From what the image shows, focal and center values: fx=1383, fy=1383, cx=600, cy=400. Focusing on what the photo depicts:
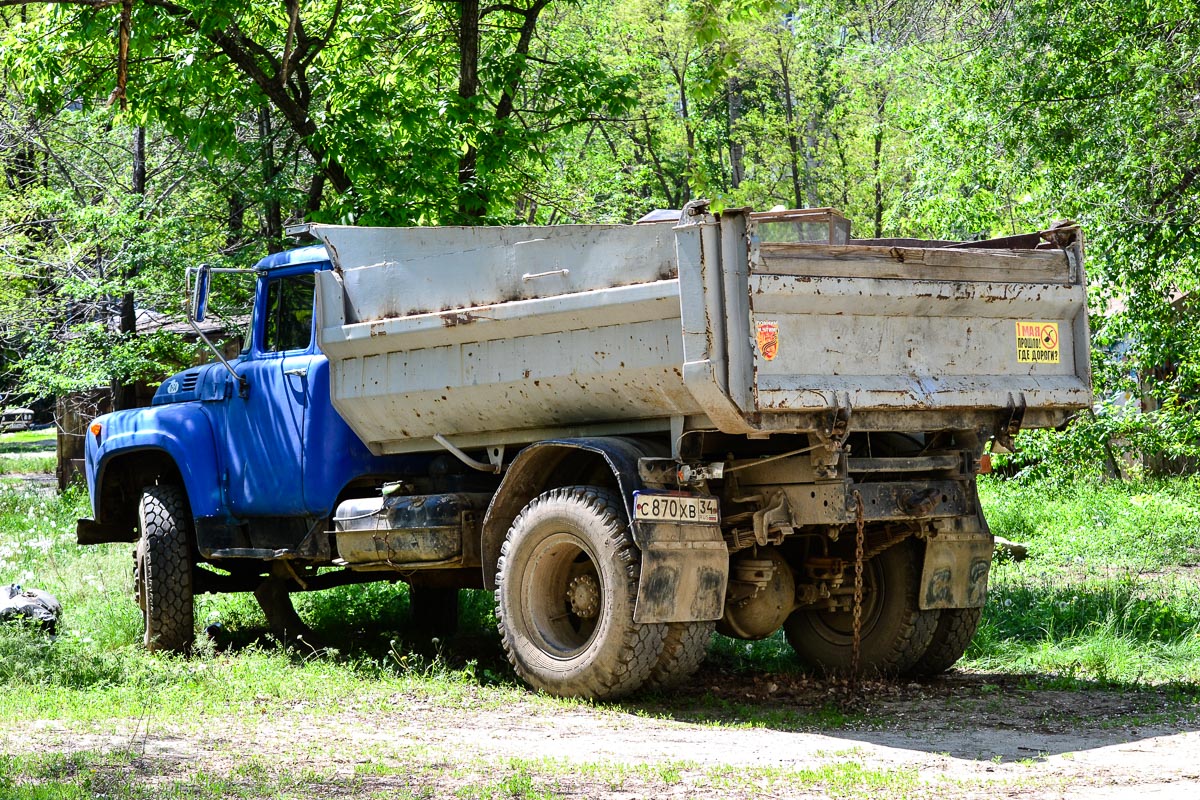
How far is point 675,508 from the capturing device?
6707 millimetres

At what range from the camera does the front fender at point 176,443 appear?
9.26 m

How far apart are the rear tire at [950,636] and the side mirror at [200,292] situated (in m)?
4.78

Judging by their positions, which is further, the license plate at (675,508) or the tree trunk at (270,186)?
the tree trunk at (270,186)

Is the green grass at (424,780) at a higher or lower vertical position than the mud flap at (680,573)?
lower

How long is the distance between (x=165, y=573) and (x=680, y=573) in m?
4.23

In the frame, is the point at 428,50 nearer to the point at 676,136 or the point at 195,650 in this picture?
the point at 195,650

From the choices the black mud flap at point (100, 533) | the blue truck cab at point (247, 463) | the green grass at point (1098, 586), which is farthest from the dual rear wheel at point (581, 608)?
the black mud flap at point (100, 533)

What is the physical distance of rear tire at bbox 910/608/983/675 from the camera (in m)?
7.80

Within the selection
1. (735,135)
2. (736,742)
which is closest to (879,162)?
(735,135)

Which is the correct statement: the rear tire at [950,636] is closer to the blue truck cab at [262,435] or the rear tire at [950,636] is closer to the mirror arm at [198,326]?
the blue truck cab at [262,435]

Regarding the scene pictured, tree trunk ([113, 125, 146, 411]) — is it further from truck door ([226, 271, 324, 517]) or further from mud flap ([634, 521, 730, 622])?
mud flap ([634, 521, 730, 622])

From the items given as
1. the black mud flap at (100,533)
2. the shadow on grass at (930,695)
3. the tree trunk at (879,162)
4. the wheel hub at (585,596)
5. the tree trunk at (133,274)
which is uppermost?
the tree trunk at (879,162)

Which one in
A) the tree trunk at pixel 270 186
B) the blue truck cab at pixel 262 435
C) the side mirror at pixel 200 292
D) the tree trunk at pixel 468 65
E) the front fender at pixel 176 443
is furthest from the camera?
the tree trunk at pixel 270 186

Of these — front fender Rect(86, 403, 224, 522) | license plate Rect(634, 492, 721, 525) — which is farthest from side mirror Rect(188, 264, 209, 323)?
license plate Rect(634, 492, 721, 525)
